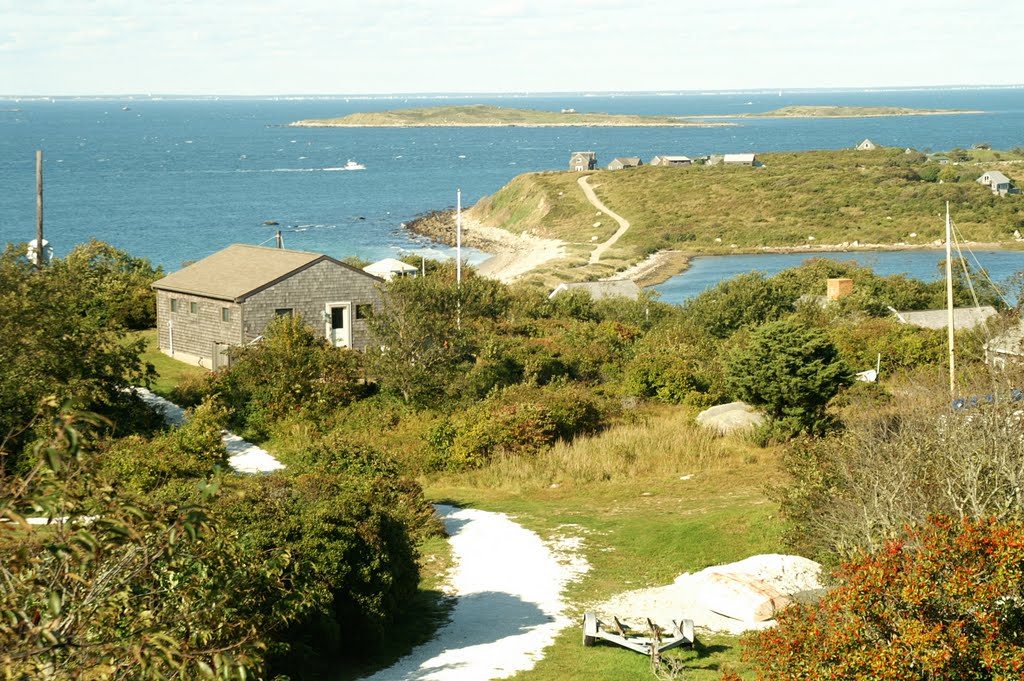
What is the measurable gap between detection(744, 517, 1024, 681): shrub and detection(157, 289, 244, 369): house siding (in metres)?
26.4

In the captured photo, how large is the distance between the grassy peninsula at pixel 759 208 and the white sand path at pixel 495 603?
60.1 m

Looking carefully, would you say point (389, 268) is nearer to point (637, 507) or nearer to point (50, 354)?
point (50, 354)

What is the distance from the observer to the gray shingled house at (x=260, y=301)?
33312 millimetres

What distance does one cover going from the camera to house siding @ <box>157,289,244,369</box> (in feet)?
110

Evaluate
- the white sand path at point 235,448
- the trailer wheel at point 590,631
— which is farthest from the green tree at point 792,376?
the trailer wheel at point 590,631

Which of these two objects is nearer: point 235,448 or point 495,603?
point 495,603

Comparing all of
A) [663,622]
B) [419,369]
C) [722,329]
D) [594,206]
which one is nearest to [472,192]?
[594,206]

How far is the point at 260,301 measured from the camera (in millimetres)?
33281

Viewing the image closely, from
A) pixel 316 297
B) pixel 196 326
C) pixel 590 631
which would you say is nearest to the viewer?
pixel 590 631

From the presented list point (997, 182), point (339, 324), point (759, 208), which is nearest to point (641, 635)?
point (339, 324)

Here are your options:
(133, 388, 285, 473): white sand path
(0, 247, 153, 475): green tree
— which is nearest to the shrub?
(133, 388, 285, 473): white sand path

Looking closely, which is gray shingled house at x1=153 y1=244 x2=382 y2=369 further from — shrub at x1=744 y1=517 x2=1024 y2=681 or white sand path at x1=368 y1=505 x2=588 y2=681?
shrub at x1=744 y1=517 x2=1024 y2=681

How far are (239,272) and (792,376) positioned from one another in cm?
1770

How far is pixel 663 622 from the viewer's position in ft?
47.4
